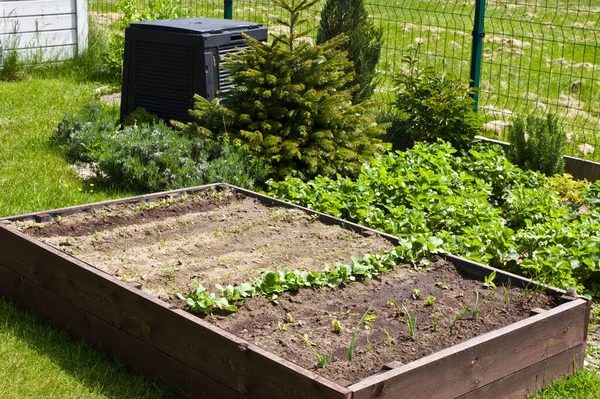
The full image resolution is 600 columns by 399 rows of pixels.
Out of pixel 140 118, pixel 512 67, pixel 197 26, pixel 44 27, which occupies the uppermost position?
pixel 197 26

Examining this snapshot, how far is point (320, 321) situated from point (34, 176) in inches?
150

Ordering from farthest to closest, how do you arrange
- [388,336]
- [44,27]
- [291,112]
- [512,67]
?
[44,27]
[512,67]
[291,112]
[388,336]

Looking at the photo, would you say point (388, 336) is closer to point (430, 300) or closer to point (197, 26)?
point (430, 300)

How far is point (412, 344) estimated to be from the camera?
396 cm

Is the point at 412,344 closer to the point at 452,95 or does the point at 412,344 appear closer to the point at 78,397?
the point at 78,397

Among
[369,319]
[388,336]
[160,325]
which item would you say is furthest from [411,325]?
[160,325]

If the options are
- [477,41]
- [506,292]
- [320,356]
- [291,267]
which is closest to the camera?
[320,356]

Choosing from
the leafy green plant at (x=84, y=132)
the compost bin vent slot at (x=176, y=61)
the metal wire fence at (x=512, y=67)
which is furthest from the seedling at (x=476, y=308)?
the metal wire fence at (x=512, y=67)

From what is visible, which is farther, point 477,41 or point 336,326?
point 477,41

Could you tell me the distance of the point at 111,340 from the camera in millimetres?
4340

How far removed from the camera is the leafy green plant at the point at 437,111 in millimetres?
8195

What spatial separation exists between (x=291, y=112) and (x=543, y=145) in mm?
2448

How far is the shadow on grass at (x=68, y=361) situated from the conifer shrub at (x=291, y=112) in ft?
9.33

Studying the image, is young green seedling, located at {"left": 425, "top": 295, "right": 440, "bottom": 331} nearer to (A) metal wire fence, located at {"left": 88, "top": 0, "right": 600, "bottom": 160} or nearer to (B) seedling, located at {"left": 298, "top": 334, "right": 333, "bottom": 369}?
(B) seedling, located at {"left": 298, "top": 334, "right": 333, "bottom": 369}
